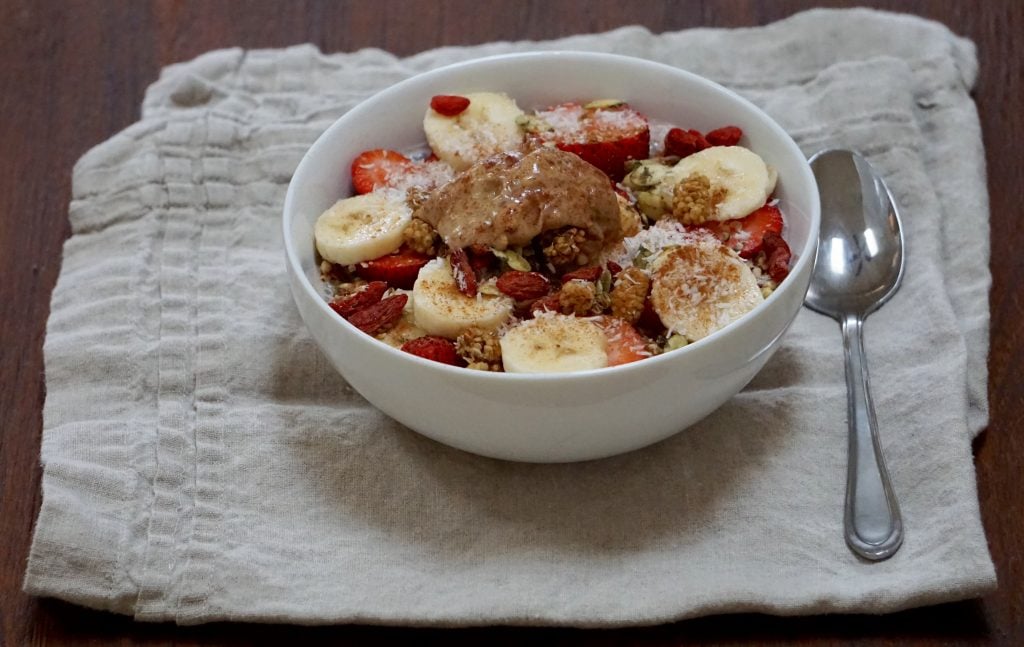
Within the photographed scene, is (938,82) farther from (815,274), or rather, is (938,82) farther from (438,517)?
(438,517)

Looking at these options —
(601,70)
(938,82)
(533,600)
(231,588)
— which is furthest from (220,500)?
(938,82)

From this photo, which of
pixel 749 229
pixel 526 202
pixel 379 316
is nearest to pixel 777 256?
pixel 749 229

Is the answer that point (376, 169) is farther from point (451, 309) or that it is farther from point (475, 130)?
point (451, 309)

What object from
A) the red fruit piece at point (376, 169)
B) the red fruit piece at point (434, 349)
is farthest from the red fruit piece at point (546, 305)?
the red fruit piece at point (376, 169)

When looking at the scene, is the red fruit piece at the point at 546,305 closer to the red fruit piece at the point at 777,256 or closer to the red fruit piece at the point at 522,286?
the red fruit piece at the point at 522,286

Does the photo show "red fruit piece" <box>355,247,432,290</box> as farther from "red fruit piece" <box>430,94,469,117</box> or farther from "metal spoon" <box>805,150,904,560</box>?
"metal spoon" <box>805,150,904,560</box>

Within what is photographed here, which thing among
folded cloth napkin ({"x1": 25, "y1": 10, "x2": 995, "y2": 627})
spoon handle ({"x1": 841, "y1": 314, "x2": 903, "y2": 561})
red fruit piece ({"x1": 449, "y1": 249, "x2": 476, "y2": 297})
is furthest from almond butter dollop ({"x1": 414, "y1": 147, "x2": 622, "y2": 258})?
spoon handle ({"x1": 841, "y1": 314, "x2": 903, "y2": 561})

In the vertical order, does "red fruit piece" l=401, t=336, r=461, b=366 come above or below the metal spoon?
above
